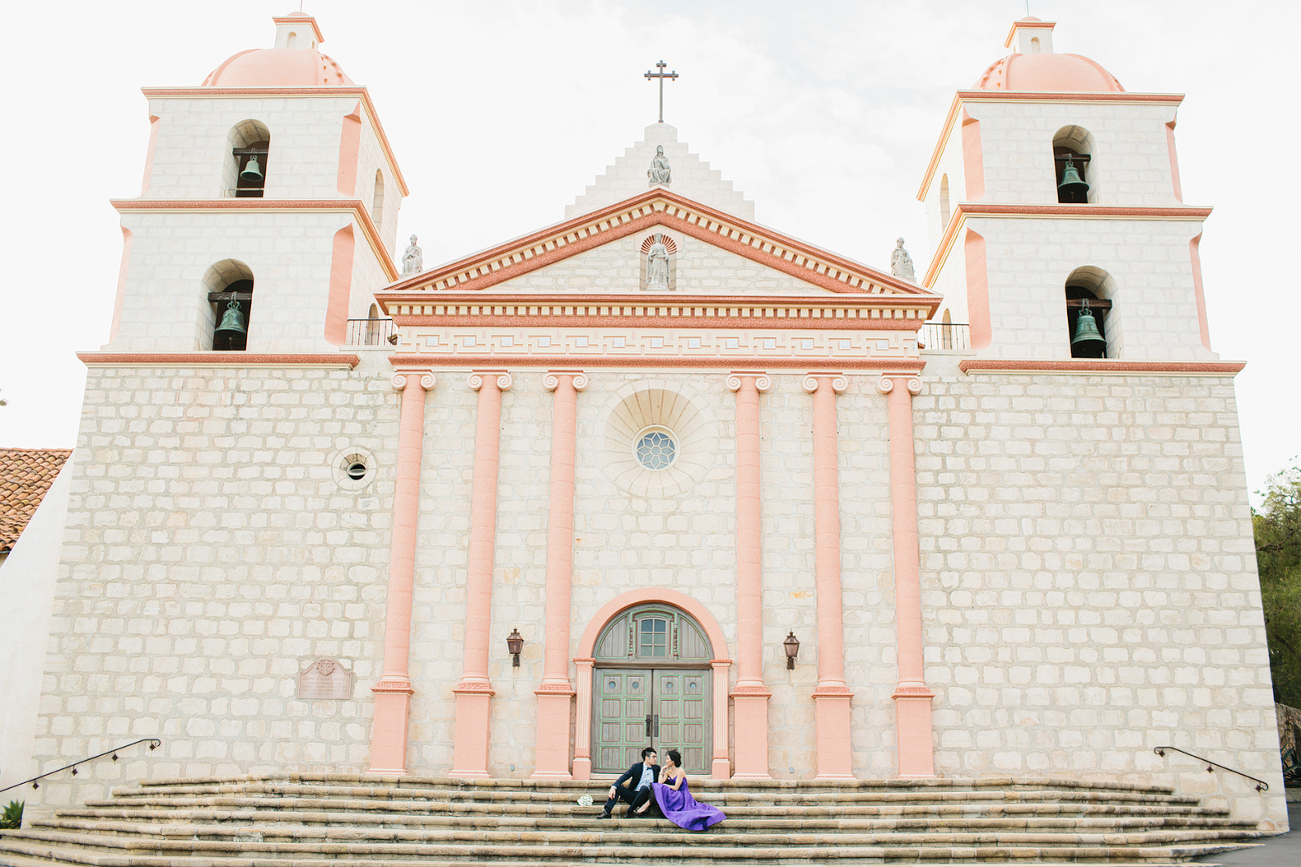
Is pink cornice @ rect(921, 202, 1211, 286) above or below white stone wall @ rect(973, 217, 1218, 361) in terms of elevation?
above

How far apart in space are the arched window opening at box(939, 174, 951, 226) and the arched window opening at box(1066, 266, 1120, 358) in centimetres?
305

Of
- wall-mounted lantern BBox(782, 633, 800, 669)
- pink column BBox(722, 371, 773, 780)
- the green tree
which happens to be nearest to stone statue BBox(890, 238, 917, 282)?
pink column BBox(722, 371, 773, 780)

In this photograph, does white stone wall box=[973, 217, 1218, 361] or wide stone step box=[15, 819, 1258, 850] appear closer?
wide stone step box=[15, 819, 1258, 850]

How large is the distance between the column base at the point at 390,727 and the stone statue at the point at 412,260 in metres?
7.19

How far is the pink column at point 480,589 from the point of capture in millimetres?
16844

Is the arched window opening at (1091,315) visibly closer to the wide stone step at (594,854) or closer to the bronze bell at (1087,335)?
the bronze bell at (1087,335)

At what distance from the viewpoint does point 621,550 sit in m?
18.0

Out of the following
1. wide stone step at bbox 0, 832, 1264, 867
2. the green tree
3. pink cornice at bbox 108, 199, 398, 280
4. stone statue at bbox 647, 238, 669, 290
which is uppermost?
pink cornice at bbox 108, 199, 398, 280

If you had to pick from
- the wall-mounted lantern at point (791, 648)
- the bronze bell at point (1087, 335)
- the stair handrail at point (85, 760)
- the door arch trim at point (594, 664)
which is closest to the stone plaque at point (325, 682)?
the stair handrail at point (85, 760)

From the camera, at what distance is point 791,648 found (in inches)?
677

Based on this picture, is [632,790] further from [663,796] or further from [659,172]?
[659,172]

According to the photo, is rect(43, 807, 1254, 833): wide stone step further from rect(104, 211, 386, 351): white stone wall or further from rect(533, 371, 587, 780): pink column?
rect(104, 211, 386, 351): white stone wall

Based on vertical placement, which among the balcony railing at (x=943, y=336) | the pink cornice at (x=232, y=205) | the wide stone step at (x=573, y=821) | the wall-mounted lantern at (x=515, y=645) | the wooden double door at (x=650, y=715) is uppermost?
the pink cornice at (x=232, y=205)

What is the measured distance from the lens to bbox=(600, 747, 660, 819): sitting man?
48.2 feet
